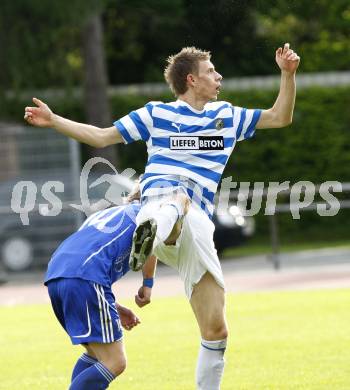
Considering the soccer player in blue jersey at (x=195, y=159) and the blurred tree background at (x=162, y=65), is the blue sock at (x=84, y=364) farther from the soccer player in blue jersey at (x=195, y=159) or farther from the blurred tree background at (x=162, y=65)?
the blurred tree background at (x=162, y=65)

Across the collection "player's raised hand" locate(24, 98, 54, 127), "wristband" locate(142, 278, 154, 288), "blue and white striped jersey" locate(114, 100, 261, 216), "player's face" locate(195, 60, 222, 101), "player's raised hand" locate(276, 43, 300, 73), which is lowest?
"wristband" locate(142, 278, 154, 288)

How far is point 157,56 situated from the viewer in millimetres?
27328

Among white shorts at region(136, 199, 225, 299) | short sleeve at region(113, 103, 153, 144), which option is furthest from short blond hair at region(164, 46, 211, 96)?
white shorts at region(136, 199, 225, 299)

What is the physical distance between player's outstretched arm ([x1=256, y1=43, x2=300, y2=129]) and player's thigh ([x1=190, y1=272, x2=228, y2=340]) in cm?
102

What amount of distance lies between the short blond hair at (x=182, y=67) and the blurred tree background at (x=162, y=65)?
1468cm

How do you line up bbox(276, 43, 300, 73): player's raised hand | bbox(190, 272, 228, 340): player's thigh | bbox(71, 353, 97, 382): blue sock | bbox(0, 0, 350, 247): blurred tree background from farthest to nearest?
bbox(0, 0, 350, 247): blurred tree background < bbox(276, 43, 300, 73): player's raised hand < bbox(190, 272, 228, 340): player's thigh < bbox(71, 353, 97, 382): blue sock

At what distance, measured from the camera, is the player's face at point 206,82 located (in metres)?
6.48

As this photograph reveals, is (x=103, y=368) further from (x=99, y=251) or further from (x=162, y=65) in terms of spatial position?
(x=162, y=65)

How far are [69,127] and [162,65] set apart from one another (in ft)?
68.3

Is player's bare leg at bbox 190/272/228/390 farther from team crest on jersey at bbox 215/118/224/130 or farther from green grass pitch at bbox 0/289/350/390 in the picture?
green grass pitch at bbox 0/289/350/390

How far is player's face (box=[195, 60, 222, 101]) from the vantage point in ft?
21.2

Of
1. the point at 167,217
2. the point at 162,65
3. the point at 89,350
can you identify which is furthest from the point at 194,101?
the point at 162,65

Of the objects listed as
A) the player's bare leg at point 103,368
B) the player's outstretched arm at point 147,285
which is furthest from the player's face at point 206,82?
the player's bare leg at point 103,368

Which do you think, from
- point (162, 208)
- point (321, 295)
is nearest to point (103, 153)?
point (321, 295)
